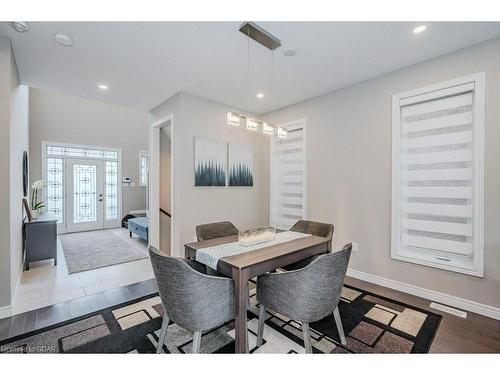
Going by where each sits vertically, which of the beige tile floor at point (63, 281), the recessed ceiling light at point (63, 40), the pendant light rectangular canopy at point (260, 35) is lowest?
the beige tile floor at point (63, 281)

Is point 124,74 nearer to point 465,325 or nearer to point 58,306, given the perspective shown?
point 58,306

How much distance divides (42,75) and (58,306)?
2764mm

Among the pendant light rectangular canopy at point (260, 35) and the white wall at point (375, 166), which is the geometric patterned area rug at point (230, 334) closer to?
the white wall at point (375, 166)

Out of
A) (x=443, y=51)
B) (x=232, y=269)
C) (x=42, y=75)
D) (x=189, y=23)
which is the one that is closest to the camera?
(x=232, y=269)

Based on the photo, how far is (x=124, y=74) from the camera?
2.90 m

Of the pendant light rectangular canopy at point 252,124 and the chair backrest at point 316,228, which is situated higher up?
the pendant light rectangular canopy at point 252,124

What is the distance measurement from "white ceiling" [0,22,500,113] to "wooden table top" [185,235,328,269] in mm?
1959

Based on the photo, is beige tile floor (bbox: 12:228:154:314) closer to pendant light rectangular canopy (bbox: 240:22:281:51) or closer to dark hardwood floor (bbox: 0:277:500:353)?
dark hardwood floor (bbox: 0:277:500:353)

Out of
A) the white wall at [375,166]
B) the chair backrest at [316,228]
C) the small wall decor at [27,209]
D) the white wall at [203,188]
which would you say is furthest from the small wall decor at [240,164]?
the small wall decor at [27,209]

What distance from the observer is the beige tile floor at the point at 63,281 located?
2600 millimetres

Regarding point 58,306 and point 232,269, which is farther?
point 58,306

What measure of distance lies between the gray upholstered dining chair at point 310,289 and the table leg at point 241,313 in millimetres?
257

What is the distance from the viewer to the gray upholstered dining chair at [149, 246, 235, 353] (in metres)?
1.43

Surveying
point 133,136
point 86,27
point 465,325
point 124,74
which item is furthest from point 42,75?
point 465,325
